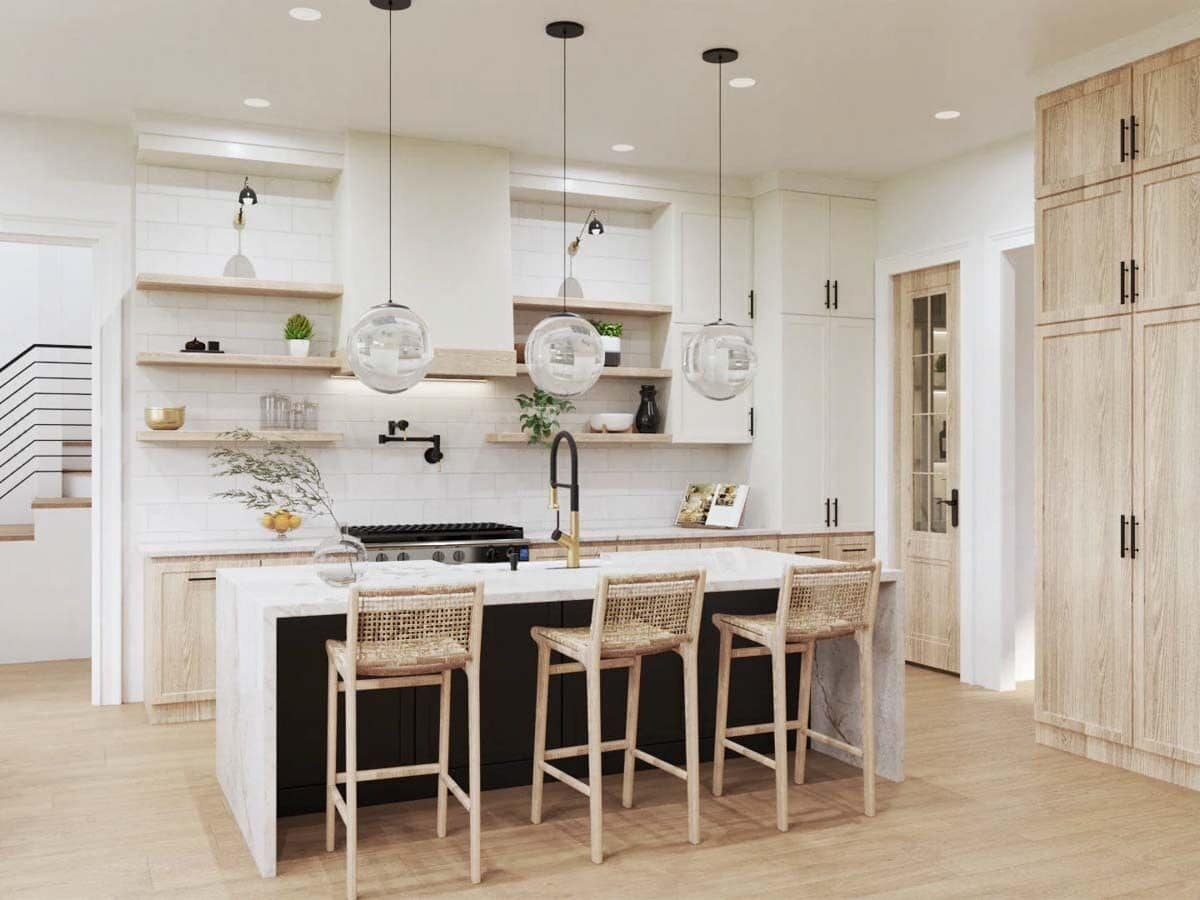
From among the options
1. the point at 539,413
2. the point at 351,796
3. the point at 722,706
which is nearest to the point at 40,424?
the point at 539,413

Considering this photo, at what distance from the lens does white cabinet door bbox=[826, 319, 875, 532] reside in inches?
280

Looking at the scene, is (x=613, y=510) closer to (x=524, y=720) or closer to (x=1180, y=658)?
(x=524, y=720)

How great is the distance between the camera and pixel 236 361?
5953 millimetres

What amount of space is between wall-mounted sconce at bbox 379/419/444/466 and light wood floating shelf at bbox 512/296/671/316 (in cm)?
93

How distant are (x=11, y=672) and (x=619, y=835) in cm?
460

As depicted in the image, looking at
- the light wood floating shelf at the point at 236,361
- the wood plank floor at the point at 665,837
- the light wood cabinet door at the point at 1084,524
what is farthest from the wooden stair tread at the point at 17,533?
the light wood cabinet door at the point at 1084,524

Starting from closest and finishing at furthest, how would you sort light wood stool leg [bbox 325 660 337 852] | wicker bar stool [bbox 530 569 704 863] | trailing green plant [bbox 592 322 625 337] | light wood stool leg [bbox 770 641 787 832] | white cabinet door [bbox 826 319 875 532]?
light wood stool leg [bbox 325 660 337 852] → wicker bar stool [bbox 530 569 704 863] → light wood stool leg [bbox 770 641 787 832] → trailing green plant [bbox 592 322 625 337] → white cabinet door [bbox 826 319 875 532]

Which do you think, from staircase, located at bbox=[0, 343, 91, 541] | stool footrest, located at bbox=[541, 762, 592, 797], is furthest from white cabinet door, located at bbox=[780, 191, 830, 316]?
staircase, located at bbox=[0, 343, 91, 541]

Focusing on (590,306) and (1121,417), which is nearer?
(1121,417)

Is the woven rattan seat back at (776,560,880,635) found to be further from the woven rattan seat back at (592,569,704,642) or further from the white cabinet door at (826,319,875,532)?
the white cabinet door at (826,319,875,532)

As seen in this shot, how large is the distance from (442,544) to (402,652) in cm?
258

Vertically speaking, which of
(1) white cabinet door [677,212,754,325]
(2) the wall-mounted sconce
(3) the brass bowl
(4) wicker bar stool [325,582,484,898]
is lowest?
(4) wicker bar stool [325,582,484,898]

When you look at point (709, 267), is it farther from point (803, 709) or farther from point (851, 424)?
point (803, 709)

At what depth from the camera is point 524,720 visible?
4.43m
